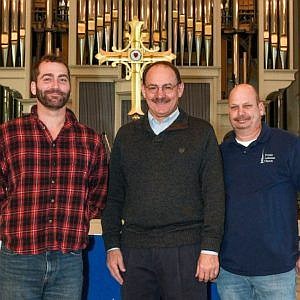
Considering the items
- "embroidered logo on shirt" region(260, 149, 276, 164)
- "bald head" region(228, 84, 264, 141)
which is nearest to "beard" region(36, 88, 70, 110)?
"bald head" region(228, 84, 264, 141)

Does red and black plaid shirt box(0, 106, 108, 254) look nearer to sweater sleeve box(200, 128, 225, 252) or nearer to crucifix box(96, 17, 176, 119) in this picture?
sweater sleeve box(200, 128, 225, 252)

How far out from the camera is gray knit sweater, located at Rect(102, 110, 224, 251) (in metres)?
2.35

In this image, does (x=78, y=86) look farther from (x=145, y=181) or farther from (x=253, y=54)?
(x=145, y=181)

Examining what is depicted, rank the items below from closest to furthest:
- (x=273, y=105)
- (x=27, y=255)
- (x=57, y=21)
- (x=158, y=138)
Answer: (x=27, y=255)
(x=158, y=138)
(x=57, y=21)
(x=273, y=105)

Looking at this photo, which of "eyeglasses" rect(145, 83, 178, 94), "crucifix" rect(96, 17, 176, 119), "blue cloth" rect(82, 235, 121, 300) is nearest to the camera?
"eyeglasses" rect(145, 83, 178, 94)

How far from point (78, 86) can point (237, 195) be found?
16.4 feet

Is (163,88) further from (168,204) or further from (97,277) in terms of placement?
(97,277)

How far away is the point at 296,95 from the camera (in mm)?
8945

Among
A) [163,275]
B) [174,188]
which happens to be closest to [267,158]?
[174,188]

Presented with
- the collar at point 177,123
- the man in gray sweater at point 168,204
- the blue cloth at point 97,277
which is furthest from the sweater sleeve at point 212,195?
the blue cloth at point 97,277

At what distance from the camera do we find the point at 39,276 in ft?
7.50

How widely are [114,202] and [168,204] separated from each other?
0.31 meters

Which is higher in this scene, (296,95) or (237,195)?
(296,95)

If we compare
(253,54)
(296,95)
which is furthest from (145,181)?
(296,95)
